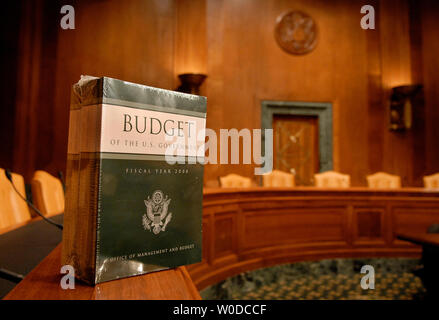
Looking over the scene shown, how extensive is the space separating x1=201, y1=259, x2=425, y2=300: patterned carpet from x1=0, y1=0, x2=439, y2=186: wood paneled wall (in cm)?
261

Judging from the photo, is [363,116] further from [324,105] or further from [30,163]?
[30,163]

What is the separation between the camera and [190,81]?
5.42 meters

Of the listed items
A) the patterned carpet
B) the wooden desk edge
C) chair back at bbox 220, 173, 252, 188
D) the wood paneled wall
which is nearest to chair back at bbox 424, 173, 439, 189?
the wood paneled wall

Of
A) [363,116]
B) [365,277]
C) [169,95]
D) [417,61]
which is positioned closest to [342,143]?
[363,116]

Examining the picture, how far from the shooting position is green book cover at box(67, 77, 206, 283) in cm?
48

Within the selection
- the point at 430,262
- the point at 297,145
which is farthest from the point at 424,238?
the point at 297,145

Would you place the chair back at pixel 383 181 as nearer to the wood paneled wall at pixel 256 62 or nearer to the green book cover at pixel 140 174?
the wood paneled wall at pixel 256 62

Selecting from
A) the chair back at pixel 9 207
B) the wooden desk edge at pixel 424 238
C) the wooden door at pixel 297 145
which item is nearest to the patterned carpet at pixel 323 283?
the wooden desk edge at pixel 424 238

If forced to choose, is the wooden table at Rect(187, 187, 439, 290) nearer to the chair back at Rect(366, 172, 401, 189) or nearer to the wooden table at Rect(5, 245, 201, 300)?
the chair back at Rect(366, 172, 401, 189)

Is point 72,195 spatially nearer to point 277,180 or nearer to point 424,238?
point 424,238

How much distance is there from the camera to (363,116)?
6.32 meters

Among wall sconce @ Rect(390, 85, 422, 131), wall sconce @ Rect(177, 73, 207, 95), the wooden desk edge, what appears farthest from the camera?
wall sconce @ Rect(390, 85, 422, 131)

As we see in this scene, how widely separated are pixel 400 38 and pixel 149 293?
24.1 feet

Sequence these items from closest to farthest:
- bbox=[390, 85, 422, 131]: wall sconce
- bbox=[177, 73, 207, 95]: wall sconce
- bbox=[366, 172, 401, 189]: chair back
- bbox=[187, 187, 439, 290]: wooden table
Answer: bbox=[187, 187, 439, 290]: wooden table, bbox=[366, 172, 401, 189]: chair back, bbox=[177, 73, 207, 95]: wall sconce, bbox=[390, 85, 422, 131]: wall sconce
